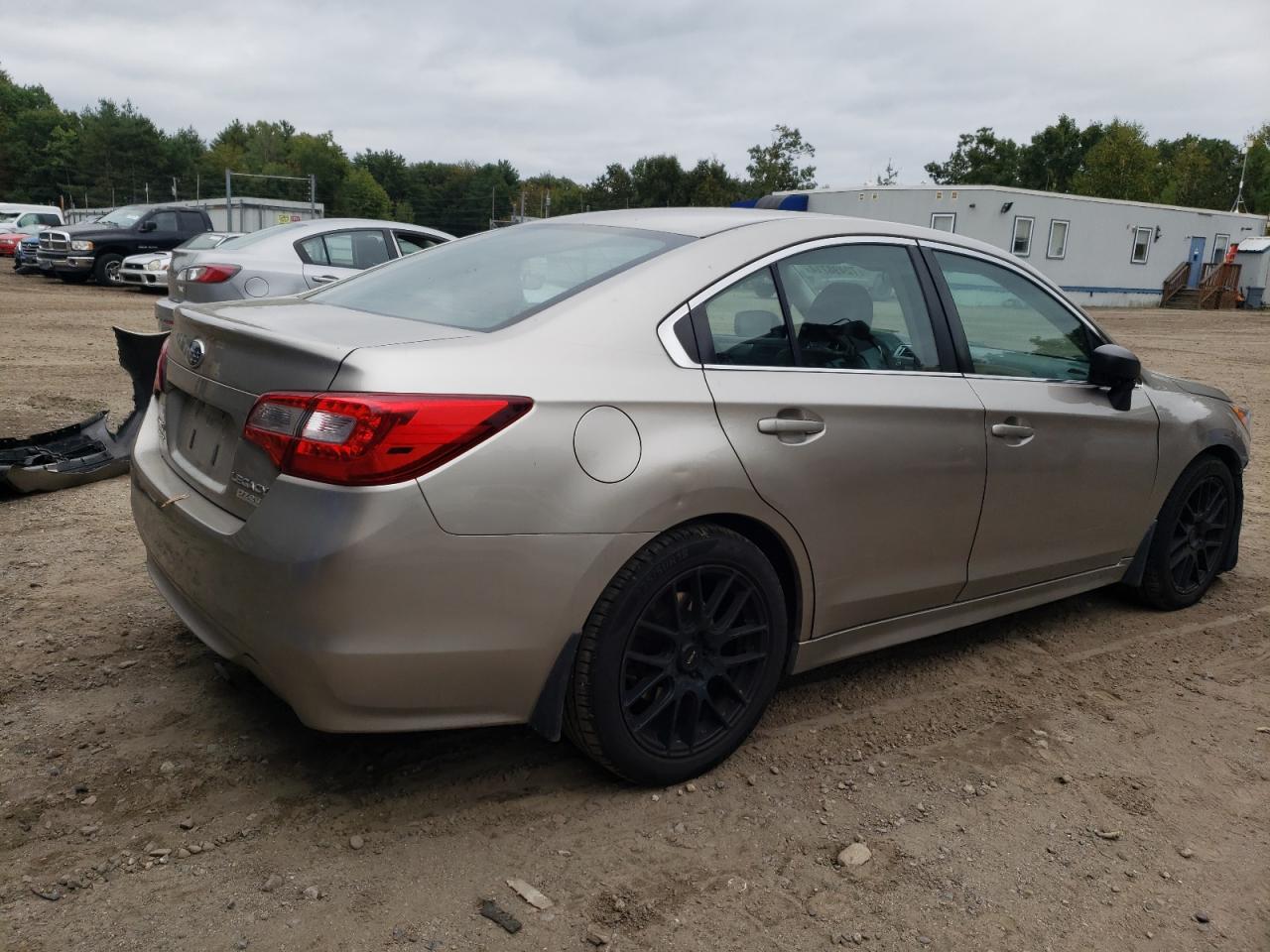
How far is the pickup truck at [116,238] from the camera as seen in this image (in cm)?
2252

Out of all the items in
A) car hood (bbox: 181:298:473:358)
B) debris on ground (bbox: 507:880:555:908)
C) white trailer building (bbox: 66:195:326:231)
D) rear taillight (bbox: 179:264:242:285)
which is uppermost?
white trailer building (bbox: 66:195:326:231)

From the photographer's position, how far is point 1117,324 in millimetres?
27156

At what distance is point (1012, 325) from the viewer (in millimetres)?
3797

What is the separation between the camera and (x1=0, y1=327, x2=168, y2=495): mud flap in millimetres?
5496

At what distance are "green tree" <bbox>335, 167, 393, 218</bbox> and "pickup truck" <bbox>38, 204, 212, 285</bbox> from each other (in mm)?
56765

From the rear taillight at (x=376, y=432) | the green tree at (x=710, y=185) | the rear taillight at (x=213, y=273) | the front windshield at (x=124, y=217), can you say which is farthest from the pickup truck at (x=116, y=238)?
the green tree at (x=710, y=185)

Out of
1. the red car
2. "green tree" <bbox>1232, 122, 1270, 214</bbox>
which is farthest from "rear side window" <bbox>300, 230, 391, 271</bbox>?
"green tree" <bbox>1232, 122, 1270, 214</bbox>

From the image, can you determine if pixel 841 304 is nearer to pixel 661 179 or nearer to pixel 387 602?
pixel 387 602

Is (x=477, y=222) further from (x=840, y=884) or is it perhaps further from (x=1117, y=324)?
(x=840, y=884)

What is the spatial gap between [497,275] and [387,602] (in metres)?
1.22

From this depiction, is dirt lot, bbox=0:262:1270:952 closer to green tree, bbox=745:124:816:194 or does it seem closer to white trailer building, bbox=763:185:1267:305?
white trailer building, bbox=763:185:1267:305


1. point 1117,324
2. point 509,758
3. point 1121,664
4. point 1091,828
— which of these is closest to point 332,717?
point 509,758

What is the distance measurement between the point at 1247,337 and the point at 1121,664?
23.5 meters

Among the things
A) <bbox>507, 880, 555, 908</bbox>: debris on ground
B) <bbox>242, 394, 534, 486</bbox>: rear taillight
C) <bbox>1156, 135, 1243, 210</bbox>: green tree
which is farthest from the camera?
<bbox>1156, 135, 1243, 210</bbox>: green tree
